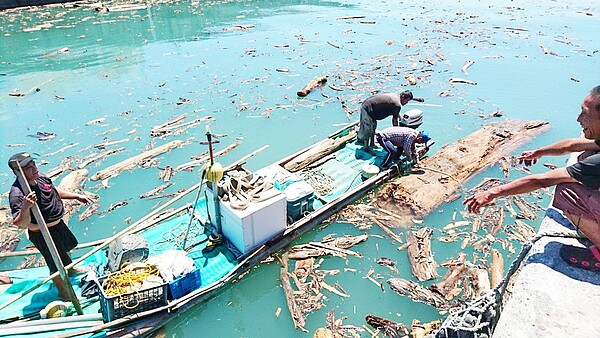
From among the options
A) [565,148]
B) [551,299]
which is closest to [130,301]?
[551,299]

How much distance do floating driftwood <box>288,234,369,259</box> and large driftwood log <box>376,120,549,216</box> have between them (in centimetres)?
172

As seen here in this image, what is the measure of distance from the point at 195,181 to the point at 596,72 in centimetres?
2294

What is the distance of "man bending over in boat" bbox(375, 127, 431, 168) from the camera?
38.0 ft

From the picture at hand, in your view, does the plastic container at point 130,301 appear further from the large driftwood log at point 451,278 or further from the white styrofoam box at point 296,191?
the large driftwood log at point 451,278

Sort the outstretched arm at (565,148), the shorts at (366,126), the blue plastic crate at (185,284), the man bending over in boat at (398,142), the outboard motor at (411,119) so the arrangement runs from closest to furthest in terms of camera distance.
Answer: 1. the outstretched arm at (565,148)
2. the blue plastic crate at (185,284)
3. the man bending over in boat at (398,142)
4. the shorts at (366,126)
5. the outboard motor at (411,119)

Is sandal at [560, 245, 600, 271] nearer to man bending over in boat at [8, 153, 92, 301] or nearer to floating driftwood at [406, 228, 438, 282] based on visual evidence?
floating driftwood at [406, 228, 438, 282]

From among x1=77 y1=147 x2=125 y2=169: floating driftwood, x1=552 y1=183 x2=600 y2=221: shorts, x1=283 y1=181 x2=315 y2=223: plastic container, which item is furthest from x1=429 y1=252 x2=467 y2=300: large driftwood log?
x1=77 y1=147 x2=125 y2=169: floating driftwood

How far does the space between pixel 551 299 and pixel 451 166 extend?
9.28m

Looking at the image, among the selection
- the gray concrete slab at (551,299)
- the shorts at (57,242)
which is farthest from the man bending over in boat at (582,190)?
the shorts at (57,242)

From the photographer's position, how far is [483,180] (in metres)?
12.2

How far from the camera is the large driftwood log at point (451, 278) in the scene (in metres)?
8.34

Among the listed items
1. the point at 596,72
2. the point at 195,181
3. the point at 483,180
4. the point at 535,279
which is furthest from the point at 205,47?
the point at 535,279

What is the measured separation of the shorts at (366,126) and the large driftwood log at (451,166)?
5.83 ft

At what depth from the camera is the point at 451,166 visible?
12.5 metres
